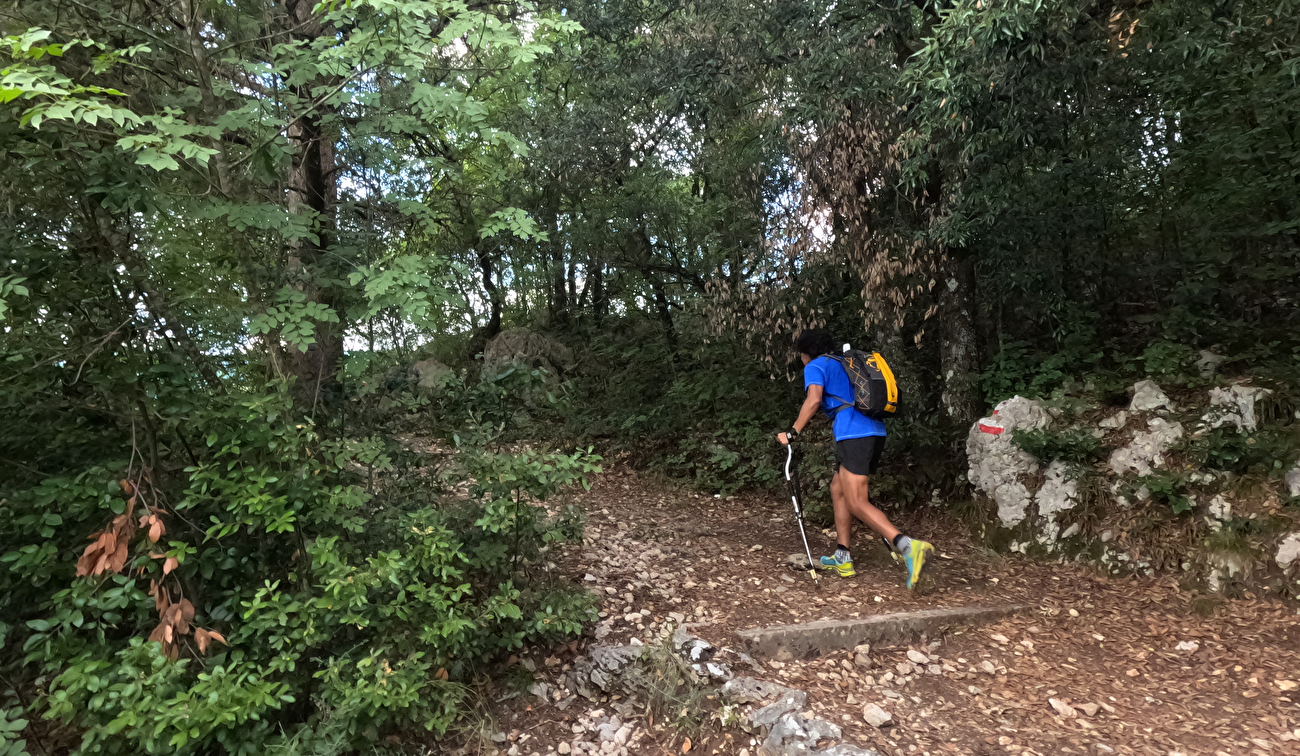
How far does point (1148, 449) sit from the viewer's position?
5223mm

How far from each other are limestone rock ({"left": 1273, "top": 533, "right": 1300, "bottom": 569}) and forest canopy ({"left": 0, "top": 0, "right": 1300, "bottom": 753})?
1489 mm

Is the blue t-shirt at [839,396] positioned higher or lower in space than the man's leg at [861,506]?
higher

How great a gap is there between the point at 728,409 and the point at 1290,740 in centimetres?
637

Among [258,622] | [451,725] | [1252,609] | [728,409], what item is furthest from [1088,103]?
[258,622]

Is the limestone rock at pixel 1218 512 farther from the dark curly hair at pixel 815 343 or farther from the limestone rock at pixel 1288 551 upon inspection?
the dark curly hair at pixel 815 343

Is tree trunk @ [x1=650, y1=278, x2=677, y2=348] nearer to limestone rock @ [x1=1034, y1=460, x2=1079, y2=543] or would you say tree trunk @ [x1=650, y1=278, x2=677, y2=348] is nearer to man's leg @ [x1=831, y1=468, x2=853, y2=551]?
man's leg @ [x1=831, y1=468, x2=853, y2=551]

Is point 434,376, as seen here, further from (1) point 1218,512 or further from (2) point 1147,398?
(1) point 1218,512

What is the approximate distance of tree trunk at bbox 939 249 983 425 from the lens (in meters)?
6.75

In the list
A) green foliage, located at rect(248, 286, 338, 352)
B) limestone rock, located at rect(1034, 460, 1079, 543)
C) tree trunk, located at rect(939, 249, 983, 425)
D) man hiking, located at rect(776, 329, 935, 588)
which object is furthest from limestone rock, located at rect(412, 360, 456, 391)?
tree trunk, located at rect(939, 249, 983, 425)

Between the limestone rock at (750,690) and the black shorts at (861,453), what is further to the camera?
the black shorts at (861,453)

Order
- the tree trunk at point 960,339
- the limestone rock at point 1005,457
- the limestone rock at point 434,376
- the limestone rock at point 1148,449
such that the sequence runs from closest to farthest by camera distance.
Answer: the limestone rock at point 434,376, the limestone rock at point 1148,449, the limestone rock at point 1005,457, the tree trunk at point 960,339

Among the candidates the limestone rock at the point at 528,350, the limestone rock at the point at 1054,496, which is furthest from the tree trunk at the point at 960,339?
the limestone rock at the point at 528,350

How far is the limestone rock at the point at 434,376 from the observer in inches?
172

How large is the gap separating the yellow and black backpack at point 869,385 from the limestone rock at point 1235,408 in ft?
8.64
